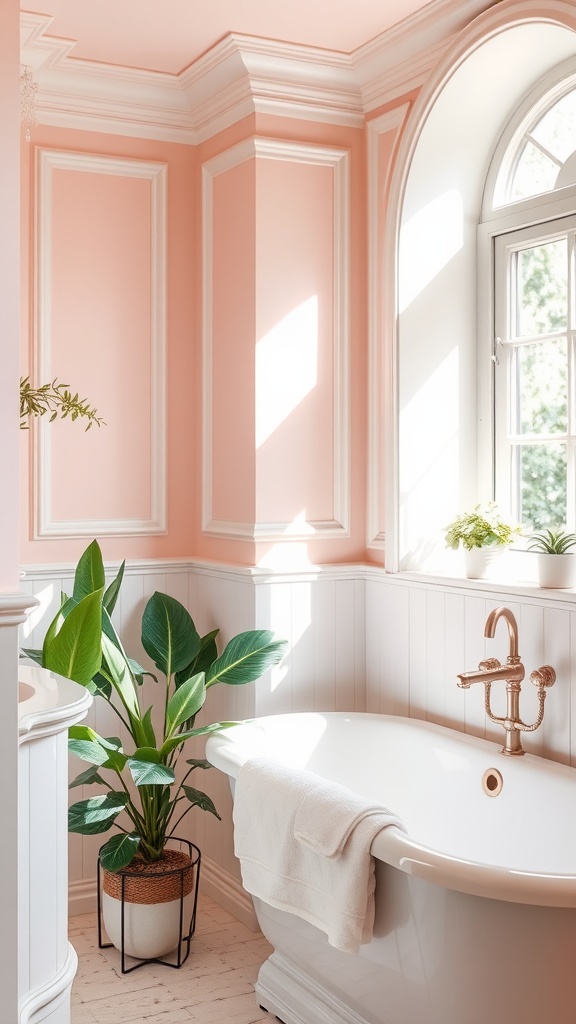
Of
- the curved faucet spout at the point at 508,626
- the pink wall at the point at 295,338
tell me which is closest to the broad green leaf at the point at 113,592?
the pink wall at the point at 295,338

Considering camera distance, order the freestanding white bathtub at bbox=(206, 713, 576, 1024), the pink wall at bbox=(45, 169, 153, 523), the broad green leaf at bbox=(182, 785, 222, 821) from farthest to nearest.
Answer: the pink wall at bbox=(45, 169, 153, 523) → the broad green leaf at bbox=(182, 785, 222, 821) → the freestanding white bathtub at bbox=(206, 713, 576, 1024)

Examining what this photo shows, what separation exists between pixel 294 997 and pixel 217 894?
0.82 metres

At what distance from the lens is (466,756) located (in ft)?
9.00

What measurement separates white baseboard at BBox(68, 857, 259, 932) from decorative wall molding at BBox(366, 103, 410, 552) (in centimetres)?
118

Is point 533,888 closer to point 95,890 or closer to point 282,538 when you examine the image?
point 282,538

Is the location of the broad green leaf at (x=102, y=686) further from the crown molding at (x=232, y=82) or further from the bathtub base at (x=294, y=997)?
the crown molding at (x=232, y=82)

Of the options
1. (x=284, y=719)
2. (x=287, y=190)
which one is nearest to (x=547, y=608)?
(x=284, y=719)

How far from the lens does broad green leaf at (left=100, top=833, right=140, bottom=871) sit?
2.81 meters

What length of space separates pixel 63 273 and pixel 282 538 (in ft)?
3.67

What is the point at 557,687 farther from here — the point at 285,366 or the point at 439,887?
the point at 285,366

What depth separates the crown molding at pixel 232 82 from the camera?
3029mm

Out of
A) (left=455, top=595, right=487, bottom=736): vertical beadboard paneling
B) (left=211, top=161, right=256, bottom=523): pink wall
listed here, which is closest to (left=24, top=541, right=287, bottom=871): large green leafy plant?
(left=211, top=161, right=256, bottom=523): pink wall

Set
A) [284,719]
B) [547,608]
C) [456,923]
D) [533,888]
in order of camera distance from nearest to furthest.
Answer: [533,888]
[456,923]
[547,608]
[284,719]

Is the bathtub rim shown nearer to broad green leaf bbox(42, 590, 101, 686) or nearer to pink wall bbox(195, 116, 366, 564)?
broad green leaf bbox(42, 590, 101, 686)
